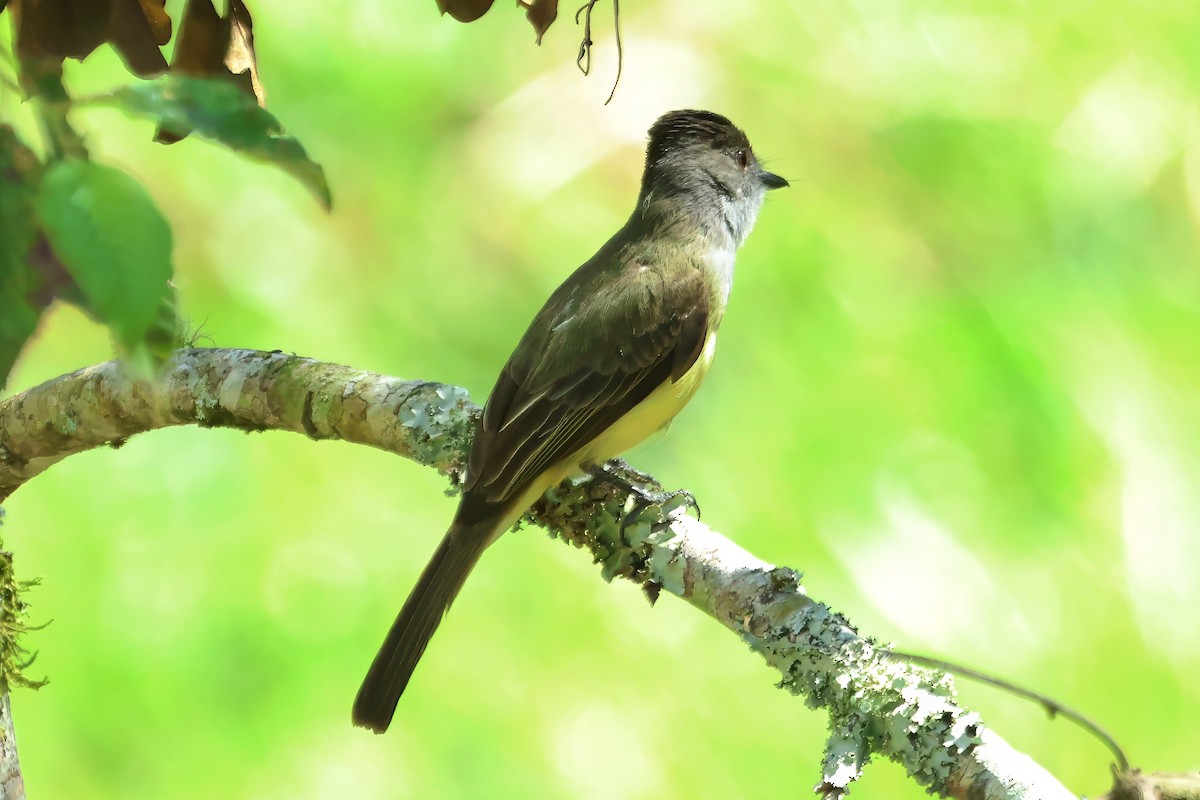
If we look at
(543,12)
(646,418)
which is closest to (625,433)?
(646,418)

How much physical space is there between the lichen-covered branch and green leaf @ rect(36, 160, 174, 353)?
2.02 feet

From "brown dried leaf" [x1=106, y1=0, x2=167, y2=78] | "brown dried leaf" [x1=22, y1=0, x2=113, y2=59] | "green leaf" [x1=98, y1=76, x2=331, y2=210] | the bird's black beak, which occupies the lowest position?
"green leaf" [x1=98, y1=76, x2=331, y2=210]

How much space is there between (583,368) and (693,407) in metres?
2.11

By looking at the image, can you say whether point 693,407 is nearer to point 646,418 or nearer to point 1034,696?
point 646,418

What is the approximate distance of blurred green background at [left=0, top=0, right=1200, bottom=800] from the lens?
425 centimetres

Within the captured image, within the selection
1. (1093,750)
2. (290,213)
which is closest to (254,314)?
(290,213)

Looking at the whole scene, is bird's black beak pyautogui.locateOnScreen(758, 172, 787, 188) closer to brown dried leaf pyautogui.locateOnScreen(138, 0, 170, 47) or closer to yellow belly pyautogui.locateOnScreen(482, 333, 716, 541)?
yellow belly pyautogui.locateOnScreen(482, 333, 716, 541)

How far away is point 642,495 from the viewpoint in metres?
2.31

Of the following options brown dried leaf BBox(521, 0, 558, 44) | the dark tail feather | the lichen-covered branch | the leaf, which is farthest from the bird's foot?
the leaf

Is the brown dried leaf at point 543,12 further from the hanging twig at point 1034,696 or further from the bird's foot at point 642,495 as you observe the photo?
the hanging twig at point 1034,696

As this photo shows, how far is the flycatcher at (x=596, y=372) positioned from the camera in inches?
93.7

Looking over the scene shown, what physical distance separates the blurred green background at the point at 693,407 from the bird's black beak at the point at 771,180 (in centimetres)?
137

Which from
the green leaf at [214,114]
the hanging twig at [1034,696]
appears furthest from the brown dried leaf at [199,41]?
the hanging twig at [1034,696]

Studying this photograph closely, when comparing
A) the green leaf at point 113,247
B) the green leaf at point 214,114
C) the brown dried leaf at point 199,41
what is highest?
the brown dried leaf at point 199,41
